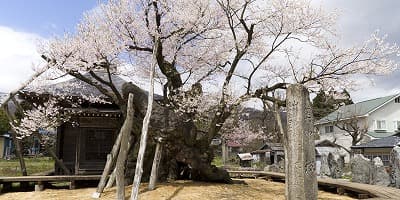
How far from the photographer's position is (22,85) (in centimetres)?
1344

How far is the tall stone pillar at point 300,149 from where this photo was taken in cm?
523

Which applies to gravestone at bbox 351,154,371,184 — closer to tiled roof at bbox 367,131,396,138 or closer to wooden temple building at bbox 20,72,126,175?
wooden temple building at bbox 20,72,126,175

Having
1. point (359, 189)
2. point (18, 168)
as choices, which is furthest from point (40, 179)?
point (18, 168)

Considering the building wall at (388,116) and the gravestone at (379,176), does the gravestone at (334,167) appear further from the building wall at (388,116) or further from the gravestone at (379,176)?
the building wall at (388,116)

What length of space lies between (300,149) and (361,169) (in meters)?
9.72

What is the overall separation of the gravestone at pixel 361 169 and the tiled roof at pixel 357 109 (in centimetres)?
2127

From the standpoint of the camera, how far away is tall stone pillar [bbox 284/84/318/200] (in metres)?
5.23

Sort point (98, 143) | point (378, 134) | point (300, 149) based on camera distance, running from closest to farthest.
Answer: point (300, 149)
point (98, 143)
point (378, 134)

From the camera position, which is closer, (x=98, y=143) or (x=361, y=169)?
(x=361, y=169)

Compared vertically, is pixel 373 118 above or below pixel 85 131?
above

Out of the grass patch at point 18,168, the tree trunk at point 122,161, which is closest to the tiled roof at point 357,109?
the grass patch at point 18,168

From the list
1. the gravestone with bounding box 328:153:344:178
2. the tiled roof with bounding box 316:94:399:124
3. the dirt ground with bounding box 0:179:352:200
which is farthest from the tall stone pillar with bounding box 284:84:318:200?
the tiled roof with bounding box 316:94:399:124

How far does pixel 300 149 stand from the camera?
17.4 ft

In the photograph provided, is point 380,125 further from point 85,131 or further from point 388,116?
point 85,131
